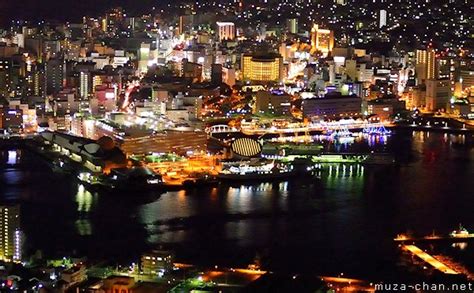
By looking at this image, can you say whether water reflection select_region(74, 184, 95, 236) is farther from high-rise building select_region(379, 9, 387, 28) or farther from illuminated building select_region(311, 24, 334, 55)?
high-rise building select_region(379, 9, 387, 28)

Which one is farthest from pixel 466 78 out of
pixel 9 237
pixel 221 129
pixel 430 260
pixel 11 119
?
pixel 9 237

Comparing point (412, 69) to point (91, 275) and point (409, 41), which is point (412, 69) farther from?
point (91, 275)

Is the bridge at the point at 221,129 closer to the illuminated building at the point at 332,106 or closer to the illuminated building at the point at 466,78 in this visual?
the illuminated building at the point at 332,106

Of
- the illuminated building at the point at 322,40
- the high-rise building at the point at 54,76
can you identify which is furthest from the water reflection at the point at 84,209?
the illuminated building at the point at 322,40

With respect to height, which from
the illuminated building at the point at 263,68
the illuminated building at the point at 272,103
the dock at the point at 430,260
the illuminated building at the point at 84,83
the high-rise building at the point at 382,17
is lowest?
the dock at the point at 430,260

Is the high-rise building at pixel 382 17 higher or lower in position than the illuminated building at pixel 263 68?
higher

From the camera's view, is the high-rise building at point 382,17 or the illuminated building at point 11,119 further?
the high-rise building at point 382,17

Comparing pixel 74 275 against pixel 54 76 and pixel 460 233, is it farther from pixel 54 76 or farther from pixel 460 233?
pixel 54 76
